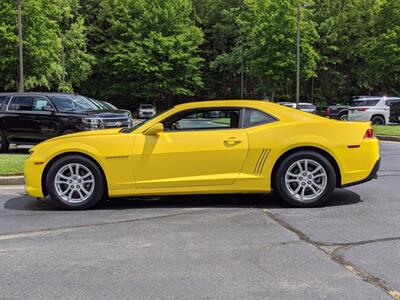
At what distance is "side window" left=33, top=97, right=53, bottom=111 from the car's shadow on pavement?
6.56 meters

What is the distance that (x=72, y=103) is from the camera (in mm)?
15133

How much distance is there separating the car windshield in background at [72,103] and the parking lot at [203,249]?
694 cm

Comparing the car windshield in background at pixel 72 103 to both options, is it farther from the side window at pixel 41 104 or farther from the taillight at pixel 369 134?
the taillight at pixel 369 134

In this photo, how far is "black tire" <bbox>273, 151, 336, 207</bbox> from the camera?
7.29m

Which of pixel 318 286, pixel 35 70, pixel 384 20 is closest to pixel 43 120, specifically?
pixel 318 286

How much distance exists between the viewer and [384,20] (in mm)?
40531

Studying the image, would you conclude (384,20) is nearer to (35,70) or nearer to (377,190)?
(35,70)

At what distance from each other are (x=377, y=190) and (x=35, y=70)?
96.3 feet

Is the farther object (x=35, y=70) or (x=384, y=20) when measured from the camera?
(x=384, y=20)

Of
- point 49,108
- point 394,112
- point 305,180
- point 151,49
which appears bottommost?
point 305,180

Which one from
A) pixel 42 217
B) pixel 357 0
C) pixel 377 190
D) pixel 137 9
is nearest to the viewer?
pixel 42 217

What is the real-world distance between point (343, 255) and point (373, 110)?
2206 cm

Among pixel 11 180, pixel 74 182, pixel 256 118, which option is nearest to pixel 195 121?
pixel 256 118

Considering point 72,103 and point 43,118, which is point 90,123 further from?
point 72,103
